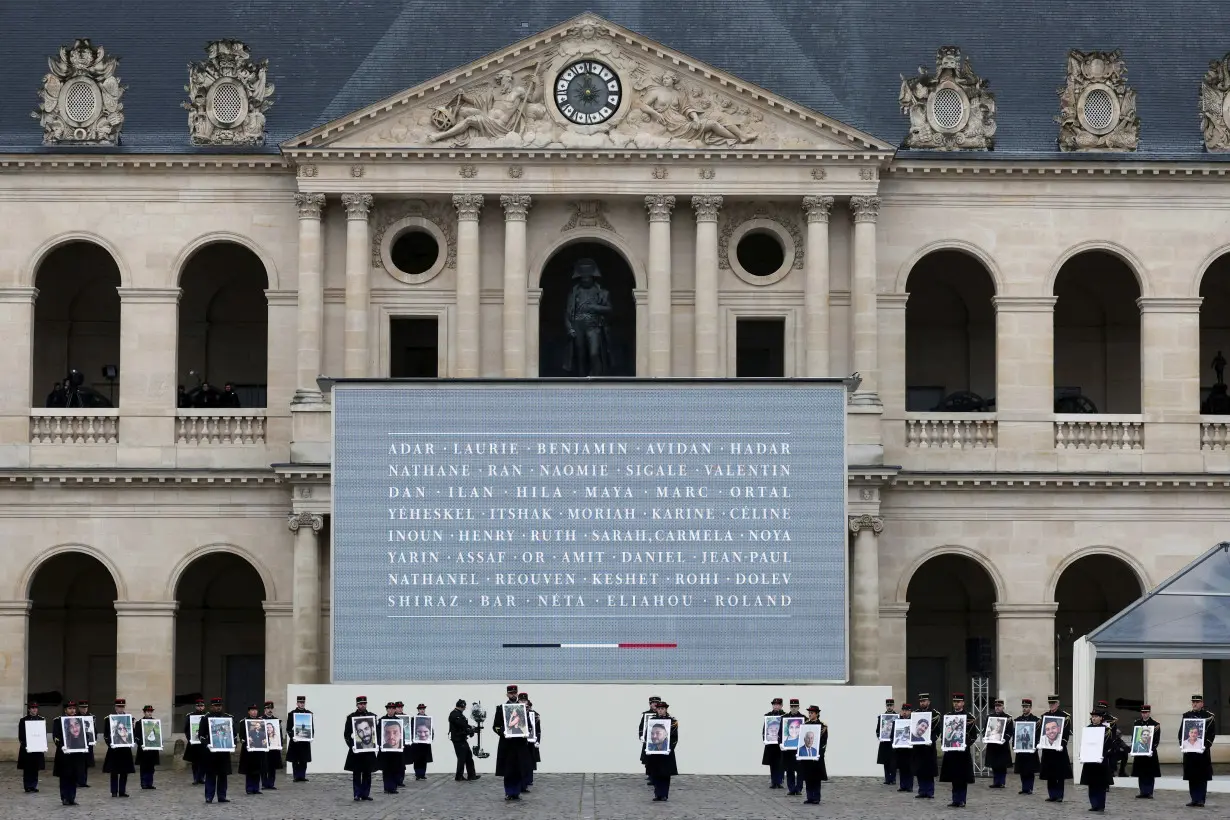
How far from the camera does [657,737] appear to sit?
40844mm

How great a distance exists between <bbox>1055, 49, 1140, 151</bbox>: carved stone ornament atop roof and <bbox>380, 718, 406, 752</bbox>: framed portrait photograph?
22895 millimetres

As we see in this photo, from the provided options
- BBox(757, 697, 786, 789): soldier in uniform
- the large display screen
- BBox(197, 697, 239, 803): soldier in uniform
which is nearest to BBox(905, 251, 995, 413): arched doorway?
the large display screen

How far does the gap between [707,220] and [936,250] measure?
18.7 feet

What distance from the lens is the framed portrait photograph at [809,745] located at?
4062 cm

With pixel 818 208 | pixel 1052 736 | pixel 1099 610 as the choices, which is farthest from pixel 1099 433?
pixel 1052 736

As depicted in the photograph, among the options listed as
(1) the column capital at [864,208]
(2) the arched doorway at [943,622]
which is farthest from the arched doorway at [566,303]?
(2) the arched doorway at [943,622]

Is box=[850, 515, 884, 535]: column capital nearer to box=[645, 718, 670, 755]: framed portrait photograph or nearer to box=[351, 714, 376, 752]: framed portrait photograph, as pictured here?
box=[645, 718, 670, 755]: framed portrait photograph

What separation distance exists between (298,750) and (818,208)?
1773cm

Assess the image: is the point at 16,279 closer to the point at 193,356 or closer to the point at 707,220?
the point at 193,356

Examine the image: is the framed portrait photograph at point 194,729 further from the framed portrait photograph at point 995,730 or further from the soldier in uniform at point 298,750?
the framed portrait photograph at point 995,730

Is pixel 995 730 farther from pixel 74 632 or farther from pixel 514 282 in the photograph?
pixel 74 632

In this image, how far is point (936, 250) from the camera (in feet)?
184

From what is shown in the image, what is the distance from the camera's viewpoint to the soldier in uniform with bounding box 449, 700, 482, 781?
145 feet

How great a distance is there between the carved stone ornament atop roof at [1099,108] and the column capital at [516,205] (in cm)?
1263
